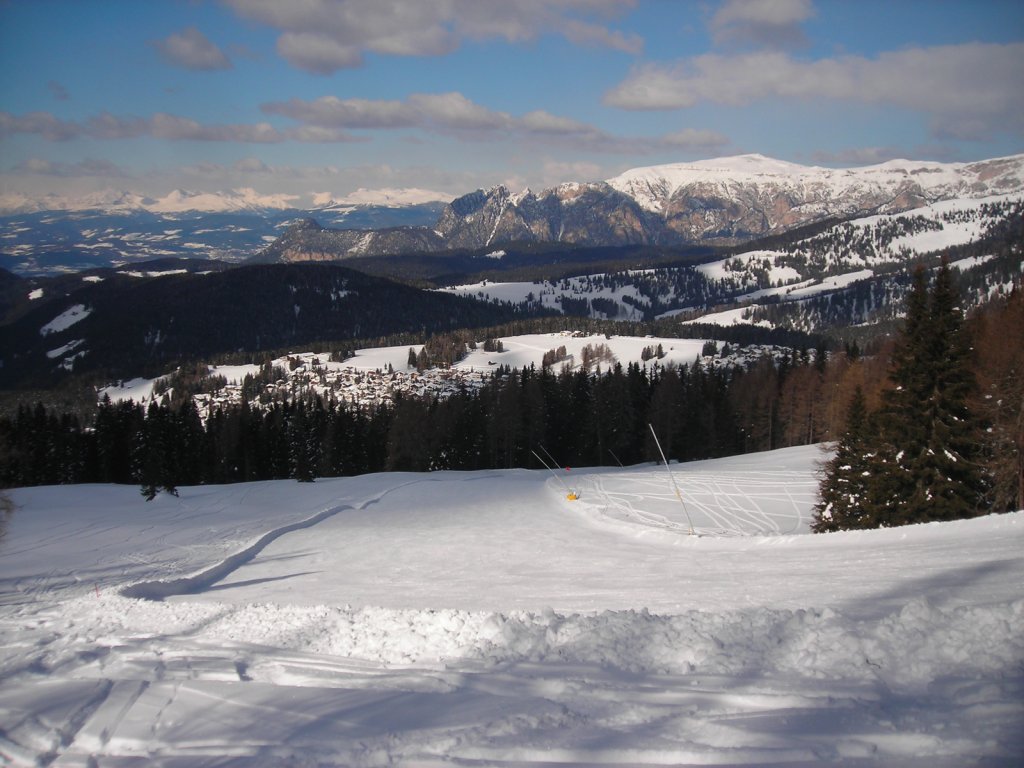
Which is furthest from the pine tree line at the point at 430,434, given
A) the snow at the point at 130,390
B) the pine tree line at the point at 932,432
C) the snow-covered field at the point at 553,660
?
the snow at the point at 130,390

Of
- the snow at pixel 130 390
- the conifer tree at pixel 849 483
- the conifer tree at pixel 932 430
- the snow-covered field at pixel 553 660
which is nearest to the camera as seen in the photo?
the snow-covered field at pixel 553 660

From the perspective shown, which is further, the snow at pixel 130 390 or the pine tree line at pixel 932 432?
the snow at pixel 130 390

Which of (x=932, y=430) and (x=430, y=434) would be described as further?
(x=430, y=434)

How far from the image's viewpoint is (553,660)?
9.12 meters

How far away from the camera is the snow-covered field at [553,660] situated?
6.68 m

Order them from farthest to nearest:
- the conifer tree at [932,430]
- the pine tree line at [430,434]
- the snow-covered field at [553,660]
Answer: the pine tree line at [430,434]
the conifer tree at [932,430]
the snow-covered field at [553,660]

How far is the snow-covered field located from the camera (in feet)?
21.9

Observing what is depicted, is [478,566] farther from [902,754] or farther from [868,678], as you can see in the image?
[902,754]

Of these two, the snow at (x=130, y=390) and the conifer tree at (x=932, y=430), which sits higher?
the snow at (x=130, y=390)

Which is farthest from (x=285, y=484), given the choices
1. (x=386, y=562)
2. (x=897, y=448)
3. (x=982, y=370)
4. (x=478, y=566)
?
(x=982, y=370)

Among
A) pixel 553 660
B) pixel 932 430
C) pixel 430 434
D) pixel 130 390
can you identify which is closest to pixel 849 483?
pixel 932 430

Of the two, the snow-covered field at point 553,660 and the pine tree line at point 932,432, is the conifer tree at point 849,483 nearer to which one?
the pine tree line at point 932,432

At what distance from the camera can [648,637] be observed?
941cm

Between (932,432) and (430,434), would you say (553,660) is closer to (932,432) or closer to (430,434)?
(932,432)
